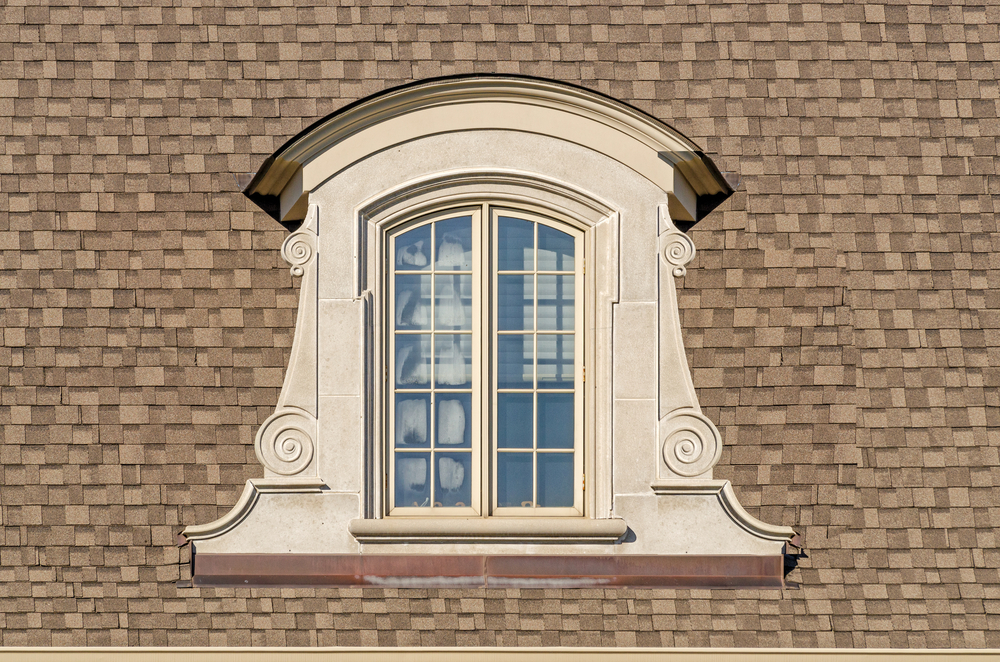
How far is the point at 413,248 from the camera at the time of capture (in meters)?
6.24

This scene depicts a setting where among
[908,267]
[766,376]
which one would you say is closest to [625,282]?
[766,376]

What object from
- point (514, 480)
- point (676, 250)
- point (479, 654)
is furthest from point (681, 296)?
point (479, 654)

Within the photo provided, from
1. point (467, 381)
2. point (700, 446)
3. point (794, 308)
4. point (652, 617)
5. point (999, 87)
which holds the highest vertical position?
point (999, 87)

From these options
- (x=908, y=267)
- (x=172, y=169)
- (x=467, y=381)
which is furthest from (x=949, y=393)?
(x=172, y=169)

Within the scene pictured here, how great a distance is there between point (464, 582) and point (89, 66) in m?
4.01

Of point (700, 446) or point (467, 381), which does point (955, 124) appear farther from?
point (467, 381)

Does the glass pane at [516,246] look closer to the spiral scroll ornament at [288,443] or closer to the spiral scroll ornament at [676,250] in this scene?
the spiral scroll ornament at [676,250]

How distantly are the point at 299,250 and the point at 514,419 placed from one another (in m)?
1.67

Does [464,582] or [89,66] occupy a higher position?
[89,66]

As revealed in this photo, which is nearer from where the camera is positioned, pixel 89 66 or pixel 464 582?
pixel 464 582

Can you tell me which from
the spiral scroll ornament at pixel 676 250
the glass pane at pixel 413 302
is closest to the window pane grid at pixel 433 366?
the glass pane at pixel 413 302

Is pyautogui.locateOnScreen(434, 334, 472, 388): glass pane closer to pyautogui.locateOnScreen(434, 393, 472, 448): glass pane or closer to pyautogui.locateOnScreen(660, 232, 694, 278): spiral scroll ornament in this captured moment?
pyautogui.locateOnScreen(434, 393, 472, 448): glass pane

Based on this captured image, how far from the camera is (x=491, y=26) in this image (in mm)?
6461

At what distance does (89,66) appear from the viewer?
6449mm
